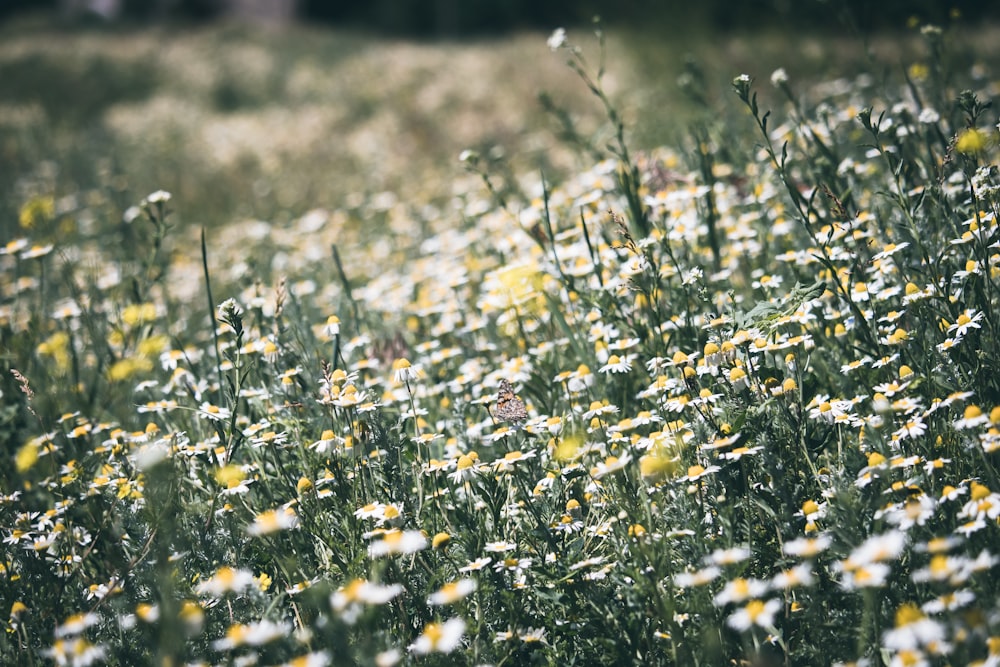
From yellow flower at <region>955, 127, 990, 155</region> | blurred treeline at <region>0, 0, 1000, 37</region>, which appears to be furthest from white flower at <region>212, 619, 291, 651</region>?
blurred treeline at <region>0, 0, 1000, 37</region>

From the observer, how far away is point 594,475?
1914 millimetres

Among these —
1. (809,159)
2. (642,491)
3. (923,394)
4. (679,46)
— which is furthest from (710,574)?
(679,46)

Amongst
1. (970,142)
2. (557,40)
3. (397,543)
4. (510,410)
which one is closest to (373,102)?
(557,40)

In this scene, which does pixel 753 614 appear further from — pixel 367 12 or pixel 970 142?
pixel 367 12

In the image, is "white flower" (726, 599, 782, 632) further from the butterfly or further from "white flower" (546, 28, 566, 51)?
"white flower" (546, 28, 566, 51)

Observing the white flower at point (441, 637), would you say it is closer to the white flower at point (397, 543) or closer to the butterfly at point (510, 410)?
the white flower at point (397, 543)

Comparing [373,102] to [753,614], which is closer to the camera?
[753,614]

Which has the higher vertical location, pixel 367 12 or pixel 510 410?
pixel 367 12

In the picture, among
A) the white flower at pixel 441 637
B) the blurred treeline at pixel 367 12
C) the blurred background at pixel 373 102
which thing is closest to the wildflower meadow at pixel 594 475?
the white flower at pixel 441 637

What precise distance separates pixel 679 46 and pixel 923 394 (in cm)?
697

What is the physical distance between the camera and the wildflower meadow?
5.07ft

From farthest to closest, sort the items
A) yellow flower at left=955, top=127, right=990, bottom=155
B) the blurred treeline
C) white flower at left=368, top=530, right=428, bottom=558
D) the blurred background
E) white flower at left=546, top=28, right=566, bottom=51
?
1. the blurred treeline
2. the blurred background
3. white flower at left=546, top=28, right=566, bottom=51
4. yellow flower at left=955, top=127, right=990, bottom=155
5. white flower at left=368, top=530, right=428, bottom=558

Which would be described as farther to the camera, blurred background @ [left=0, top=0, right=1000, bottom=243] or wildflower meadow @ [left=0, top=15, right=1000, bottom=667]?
blurred background @ [left=0, top=0, right=1000, bottom=243]

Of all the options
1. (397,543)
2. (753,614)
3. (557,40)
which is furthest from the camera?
(557,40)
